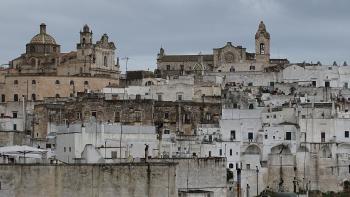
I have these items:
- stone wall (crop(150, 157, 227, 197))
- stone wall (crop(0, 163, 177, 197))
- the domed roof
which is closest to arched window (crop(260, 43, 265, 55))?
the domed roof

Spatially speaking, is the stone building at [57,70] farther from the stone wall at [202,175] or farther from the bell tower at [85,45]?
the stone wall at [202,175]

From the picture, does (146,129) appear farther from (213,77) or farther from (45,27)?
(45,27)

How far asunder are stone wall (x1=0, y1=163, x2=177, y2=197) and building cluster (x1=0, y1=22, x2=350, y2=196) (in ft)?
12.0

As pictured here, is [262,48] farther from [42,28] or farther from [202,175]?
[202,175]

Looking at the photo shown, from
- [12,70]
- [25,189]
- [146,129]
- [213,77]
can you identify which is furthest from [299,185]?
[12,70]

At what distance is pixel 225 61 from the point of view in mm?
78000

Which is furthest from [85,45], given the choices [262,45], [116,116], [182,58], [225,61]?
[116,116]

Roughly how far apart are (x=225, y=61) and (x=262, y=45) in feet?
11.3

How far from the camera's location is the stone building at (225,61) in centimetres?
7612

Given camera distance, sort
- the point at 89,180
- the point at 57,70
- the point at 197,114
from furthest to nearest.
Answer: the point at 57,70 → the point at 197,114 → the point at 89,180

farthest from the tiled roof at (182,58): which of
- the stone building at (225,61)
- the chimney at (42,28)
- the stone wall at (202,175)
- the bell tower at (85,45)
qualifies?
the stone wall at (202,175)

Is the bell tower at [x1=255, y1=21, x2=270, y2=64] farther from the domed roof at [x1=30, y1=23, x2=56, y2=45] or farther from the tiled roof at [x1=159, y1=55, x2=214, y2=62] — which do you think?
the domed roof at [x1=30, y1=23, x2=56, y2=45]

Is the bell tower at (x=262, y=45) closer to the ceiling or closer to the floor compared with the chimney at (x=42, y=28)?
closer to the floor

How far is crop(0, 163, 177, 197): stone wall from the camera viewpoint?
29.2 metres
